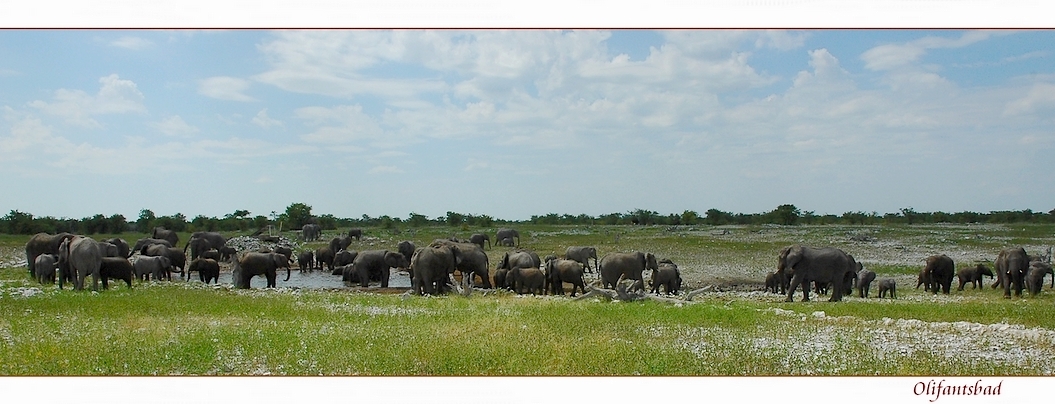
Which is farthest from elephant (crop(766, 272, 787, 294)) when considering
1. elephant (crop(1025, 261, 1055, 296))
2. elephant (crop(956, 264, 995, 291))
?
elephant (crop(1025, 261, 1055, 296))

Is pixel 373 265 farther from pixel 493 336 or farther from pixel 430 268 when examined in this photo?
pixel 493 336

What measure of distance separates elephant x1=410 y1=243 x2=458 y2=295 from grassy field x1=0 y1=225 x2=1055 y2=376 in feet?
16.1

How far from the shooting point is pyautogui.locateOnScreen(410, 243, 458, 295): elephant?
94.4 ft

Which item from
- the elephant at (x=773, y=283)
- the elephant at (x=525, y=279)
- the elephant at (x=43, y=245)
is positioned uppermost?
the elephant at (x=43, y=245)

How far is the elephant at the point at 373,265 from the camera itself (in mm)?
34844

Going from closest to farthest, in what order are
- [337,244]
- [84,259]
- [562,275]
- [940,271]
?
[84,259] < [562,275] < [940,271] < [337,244]

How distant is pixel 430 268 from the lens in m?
28.9

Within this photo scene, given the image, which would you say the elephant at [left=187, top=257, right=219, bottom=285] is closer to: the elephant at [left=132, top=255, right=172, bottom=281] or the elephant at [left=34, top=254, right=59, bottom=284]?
the elephant at [left=132, top=255, right=172, bottom=281]

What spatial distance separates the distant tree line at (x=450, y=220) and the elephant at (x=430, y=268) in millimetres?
54981

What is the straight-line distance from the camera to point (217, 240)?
4956 centimetres

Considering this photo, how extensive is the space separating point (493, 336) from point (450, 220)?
329ft

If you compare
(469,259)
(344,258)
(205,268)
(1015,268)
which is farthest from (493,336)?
(344,258)

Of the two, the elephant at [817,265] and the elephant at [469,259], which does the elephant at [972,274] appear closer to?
the elephant at [817,265]

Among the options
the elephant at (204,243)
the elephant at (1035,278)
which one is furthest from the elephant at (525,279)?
the elephant at (204,243)
